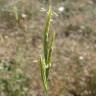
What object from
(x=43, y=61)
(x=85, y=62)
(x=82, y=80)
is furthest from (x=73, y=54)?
(x=43, y=61)

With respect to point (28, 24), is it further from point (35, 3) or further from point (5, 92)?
point (5, 92)

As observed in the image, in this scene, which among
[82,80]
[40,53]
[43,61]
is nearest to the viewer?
[43,61]

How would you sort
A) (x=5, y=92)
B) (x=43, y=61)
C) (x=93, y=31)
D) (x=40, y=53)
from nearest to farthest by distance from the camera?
(x=43, y=61) → (x=5, y=92) → (x=40, y=53) → (x=93, y=31)

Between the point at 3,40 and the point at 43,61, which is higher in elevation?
the point at 43,61

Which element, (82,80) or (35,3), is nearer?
(82,80)

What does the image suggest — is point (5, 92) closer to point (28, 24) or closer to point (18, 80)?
point (18, 80)

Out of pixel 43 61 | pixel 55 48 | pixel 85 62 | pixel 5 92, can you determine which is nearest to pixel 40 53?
pixel 55 48
